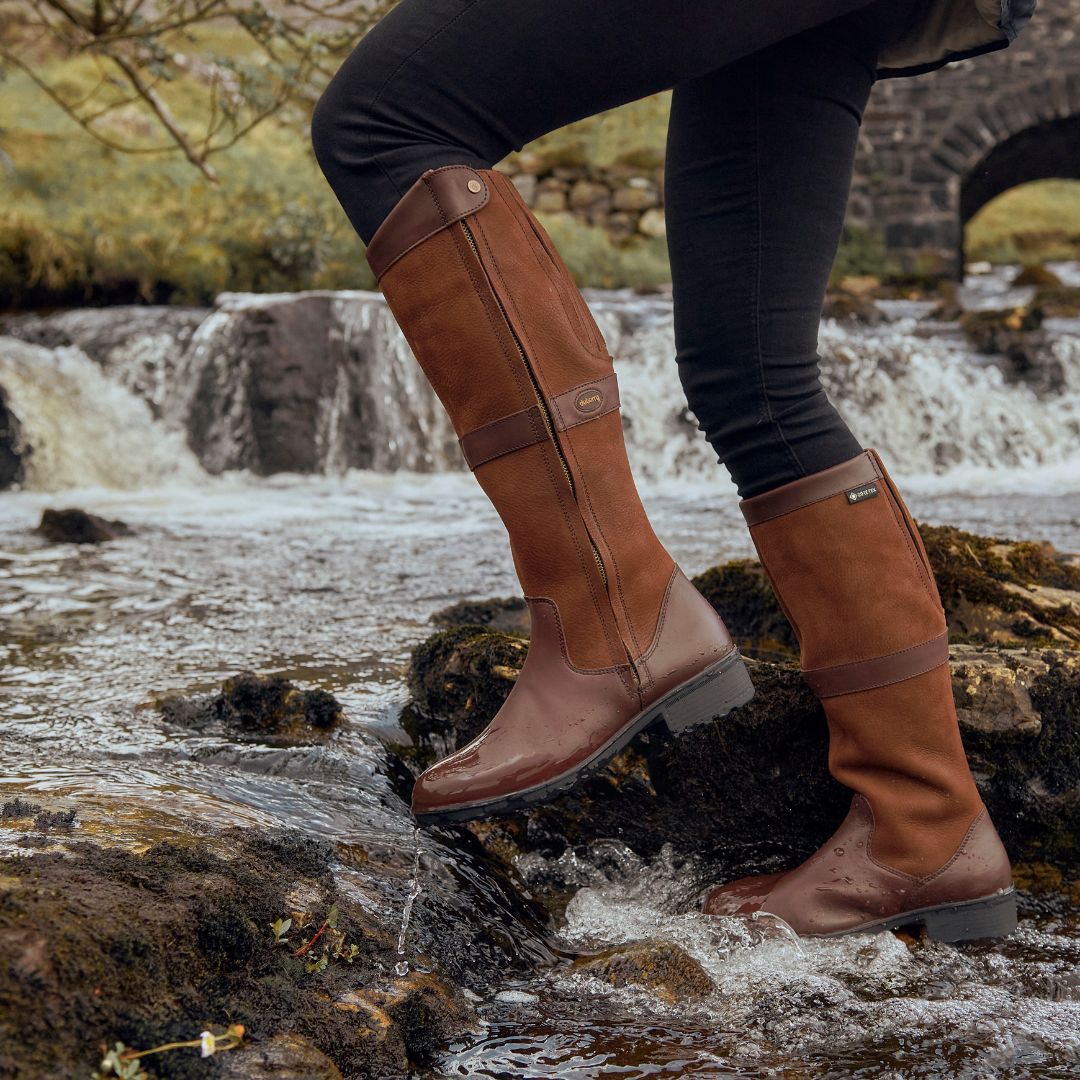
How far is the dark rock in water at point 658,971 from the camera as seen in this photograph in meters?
1.42

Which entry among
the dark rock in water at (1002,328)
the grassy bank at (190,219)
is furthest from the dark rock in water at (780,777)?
the dark rock in water at (1002,328)

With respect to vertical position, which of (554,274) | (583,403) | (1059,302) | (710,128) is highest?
(1059,302)

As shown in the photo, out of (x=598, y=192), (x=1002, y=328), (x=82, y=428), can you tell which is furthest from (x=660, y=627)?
(x=598, y=192)

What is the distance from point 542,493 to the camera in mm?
1468

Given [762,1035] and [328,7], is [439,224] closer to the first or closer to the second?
[762,1035]

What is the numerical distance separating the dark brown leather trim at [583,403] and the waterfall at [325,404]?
6543mm

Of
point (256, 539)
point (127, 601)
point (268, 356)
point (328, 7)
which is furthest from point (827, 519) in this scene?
point (268, 356)

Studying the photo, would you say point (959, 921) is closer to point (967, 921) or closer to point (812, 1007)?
point (967, 921)

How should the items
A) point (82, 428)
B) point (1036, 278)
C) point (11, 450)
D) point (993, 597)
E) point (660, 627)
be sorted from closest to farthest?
1. point (660, 627)
2. point (993, 597)
3. point (11, 450)
4. point (82, 428)
5. point (1036, 278)

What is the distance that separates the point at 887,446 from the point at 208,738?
7.18m

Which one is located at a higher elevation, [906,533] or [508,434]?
[508,434]

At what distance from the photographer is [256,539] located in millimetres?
5230

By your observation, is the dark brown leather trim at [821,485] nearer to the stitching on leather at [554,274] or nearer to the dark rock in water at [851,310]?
the stitching on leather at [554,274]

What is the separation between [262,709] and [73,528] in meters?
3.14
